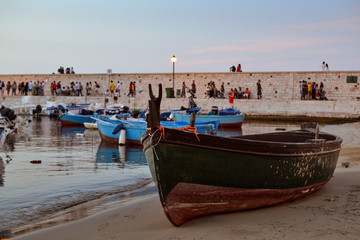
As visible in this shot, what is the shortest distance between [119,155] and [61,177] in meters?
4.04

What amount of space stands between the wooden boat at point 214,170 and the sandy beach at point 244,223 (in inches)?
6.9

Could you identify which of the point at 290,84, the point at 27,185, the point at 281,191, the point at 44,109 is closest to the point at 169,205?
the point at 281,191

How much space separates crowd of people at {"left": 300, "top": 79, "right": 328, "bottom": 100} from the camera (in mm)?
30188

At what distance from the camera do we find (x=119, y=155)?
13531mm

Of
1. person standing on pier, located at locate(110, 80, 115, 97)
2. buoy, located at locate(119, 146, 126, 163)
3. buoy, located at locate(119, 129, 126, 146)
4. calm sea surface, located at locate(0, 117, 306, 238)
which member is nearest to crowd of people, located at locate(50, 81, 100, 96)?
person standing on pier, located at locate(110, 80, 115, 97)

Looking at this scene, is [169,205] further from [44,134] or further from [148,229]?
[44,134]

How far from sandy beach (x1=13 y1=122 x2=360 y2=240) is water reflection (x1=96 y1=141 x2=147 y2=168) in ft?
17.8

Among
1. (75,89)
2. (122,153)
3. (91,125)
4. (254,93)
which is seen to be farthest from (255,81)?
(122,153)

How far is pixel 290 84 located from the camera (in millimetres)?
32219

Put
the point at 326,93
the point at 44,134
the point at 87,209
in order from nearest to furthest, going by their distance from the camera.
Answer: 1. the point at 87,209
2. the point at 44,134
3. the point at 326,93

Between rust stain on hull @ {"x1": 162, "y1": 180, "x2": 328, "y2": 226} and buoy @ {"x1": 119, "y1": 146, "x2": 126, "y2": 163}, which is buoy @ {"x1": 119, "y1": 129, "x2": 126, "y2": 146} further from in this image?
rust stain on hull @ {"x1": 162, "y1": 180, "x2": 328, "y2": 226}

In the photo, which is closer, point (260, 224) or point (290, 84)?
point (260, 224)

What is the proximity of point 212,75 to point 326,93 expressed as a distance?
28.6 feet

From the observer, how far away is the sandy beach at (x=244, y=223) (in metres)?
4.55
